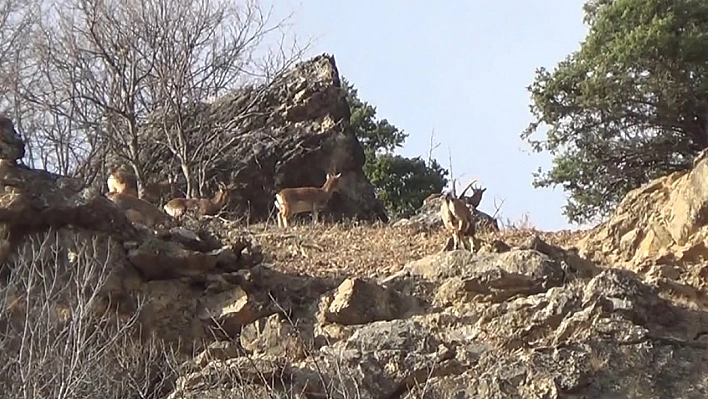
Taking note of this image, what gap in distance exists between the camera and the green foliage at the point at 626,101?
24062 millimetres

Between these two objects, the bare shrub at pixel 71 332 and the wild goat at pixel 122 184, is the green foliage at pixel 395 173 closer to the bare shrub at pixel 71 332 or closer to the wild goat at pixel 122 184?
the wild goat at pixel 122 184

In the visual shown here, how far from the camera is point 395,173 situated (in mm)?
31328

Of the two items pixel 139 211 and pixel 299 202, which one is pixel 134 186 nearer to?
pixel 299 202

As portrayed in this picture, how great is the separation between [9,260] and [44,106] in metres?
11.3

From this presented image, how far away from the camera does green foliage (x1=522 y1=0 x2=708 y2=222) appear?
24062 mm

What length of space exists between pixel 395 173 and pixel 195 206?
12.1 m

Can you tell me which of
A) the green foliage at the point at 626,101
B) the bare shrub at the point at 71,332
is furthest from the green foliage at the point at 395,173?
the bare shrub at the point at 71,332

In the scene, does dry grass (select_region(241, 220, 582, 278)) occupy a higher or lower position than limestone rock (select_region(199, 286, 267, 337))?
higher

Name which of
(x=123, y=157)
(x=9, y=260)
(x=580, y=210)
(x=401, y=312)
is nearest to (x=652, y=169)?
(x=580, y=210)

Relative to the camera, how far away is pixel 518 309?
11930 millimetres

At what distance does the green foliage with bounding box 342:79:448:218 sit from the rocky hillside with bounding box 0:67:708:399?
53.0 ft

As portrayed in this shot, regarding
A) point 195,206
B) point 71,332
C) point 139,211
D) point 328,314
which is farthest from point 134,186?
point 71,332

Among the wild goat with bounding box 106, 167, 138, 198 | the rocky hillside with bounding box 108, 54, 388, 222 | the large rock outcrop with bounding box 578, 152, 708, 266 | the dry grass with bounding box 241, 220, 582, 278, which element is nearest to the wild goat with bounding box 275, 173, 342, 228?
the dry grass with bounding box 241, 220, 582, 278

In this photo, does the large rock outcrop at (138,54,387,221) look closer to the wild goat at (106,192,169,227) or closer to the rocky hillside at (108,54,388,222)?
the rocky hillside at (108,54,388,222)
